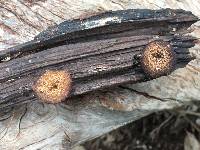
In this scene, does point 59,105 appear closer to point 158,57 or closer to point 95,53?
point 95,53

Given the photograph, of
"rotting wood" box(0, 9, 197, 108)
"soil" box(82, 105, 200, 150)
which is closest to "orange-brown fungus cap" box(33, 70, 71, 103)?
"rotting wood" box(0, 9, 197, 108)

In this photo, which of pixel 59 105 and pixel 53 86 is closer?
pixel 53 86

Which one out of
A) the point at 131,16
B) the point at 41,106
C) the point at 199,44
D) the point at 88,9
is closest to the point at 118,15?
the point at 131,16

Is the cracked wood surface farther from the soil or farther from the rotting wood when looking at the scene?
the soil

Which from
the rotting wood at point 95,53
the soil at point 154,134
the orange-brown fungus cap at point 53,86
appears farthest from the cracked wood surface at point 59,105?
the soil at point 154,134

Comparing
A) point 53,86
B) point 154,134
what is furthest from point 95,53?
point 154,134

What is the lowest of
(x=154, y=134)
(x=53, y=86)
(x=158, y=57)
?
(x=154, y=134)

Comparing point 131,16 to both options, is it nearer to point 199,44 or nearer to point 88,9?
point 88,9

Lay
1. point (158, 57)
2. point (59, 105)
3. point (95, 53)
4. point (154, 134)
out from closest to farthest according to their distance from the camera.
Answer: point (158, 57) < point (95, 53) < point (59, 105) < point (154, 134)
